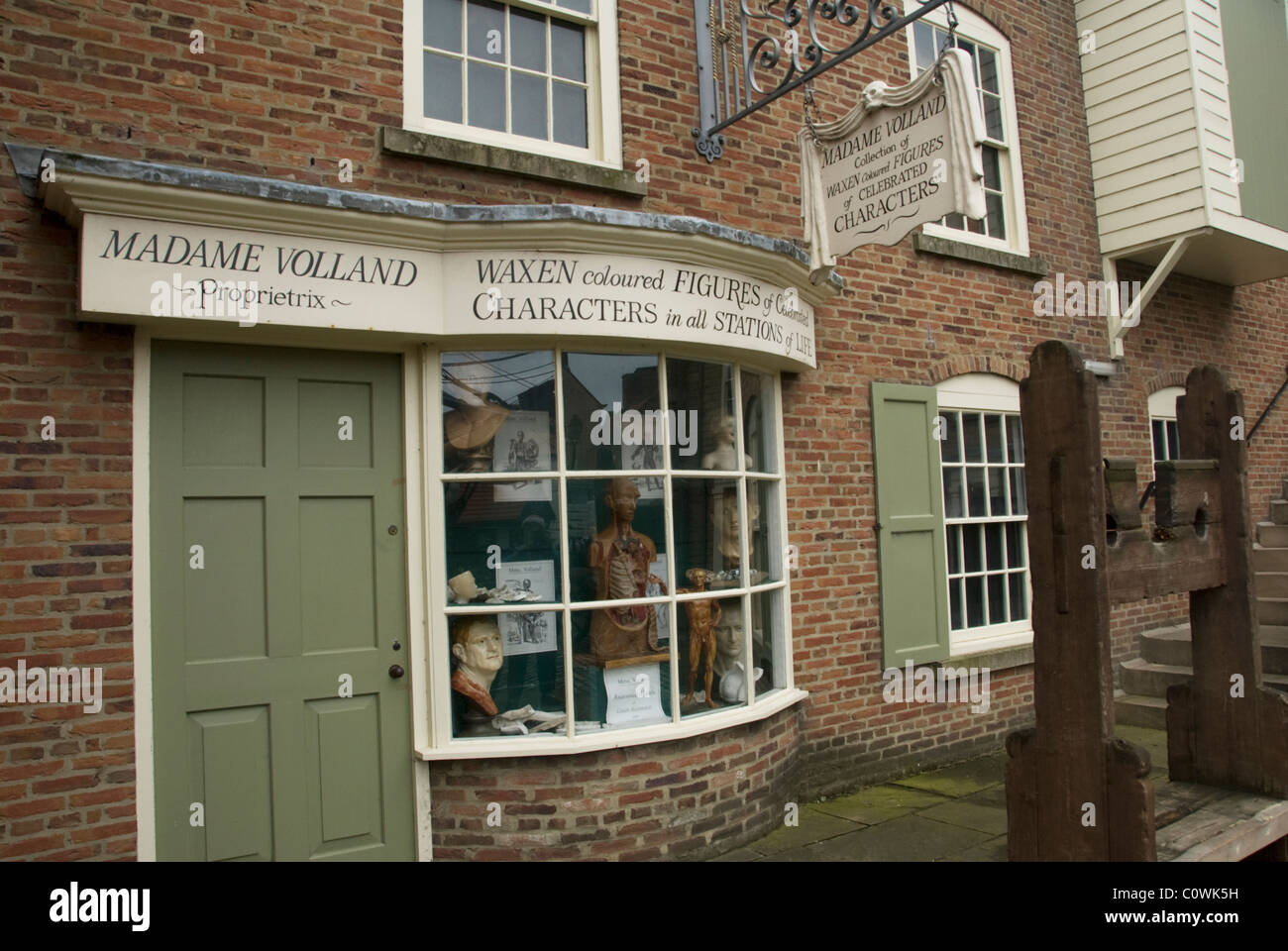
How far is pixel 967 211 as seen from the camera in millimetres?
4547

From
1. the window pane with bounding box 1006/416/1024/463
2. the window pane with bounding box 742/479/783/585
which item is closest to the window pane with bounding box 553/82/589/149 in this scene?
the window pane with bounding box 742/479/783/585

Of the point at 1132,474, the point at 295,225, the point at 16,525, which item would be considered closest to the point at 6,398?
the point at 16,525

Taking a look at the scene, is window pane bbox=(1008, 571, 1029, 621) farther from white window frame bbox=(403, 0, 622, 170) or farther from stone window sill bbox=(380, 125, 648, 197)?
white window frame bbox=(403, 0, 622, 170)

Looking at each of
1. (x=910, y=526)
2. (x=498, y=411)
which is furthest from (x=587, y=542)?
(x=910, y=526)

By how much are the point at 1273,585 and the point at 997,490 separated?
2362mm

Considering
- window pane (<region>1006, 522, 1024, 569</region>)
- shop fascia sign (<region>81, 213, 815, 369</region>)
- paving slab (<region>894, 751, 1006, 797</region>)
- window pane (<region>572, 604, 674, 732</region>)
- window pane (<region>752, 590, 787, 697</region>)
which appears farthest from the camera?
window pane (<region>1006, 522, 1024, 569</region>)

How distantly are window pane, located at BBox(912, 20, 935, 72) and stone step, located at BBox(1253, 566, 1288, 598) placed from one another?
16.2 feet

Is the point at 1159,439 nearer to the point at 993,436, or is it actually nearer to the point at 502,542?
the point at 993,436

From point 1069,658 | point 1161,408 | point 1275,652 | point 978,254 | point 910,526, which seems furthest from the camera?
point 1161,408

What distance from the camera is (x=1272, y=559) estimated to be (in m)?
7.89

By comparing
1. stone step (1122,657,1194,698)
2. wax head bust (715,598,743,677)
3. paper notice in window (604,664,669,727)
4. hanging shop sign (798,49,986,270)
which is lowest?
stone step (1122,657,1194,698)

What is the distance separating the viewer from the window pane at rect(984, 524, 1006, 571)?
7.40 meters

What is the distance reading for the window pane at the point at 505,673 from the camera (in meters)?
4.73

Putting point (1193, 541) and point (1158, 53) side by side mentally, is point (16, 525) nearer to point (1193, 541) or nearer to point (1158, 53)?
point (1193, 541)
